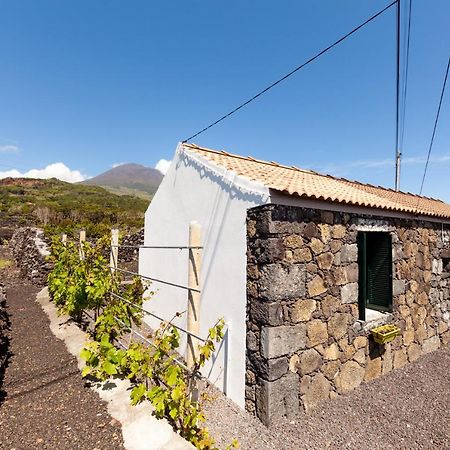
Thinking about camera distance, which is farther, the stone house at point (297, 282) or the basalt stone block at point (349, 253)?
the basalt stone block at point (349, 253)

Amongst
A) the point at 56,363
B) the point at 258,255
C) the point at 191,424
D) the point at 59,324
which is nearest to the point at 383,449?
the point at 191,424

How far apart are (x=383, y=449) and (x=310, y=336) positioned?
1.47 meters

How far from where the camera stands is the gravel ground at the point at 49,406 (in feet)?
9.70

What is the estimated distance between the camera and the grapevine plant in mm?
3012

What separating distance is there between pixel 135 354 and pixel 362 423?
3.19 meters

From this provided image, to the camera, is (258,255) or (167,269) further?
(167,269)

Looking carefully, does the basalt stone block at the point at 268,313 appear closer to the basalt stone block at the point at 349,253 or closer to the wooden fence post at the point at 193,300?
the wooden fence post at the point at 193,300

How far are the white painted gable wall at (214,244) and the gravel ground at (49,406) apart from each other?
193 centimetres

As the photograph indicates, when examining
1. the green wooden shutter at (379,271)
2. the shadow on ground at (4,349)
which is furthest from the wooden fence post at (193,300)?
the green wooden shutter at (379,271)

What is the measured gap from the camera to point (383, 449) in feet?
12.0

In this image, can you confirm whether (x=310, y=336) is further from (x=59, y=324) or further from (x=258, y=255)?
(x=59, y=324)

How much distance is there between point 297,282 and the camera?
4.25 meters

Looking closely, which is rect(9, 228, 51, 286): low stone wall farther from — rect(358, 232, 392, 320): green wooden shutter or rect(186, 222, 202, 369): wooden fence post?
rect(358, 232, 392, 320): green wooden shutter

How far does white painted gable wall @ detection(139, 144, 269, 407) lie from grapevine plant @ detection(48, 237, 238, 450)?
385mm
